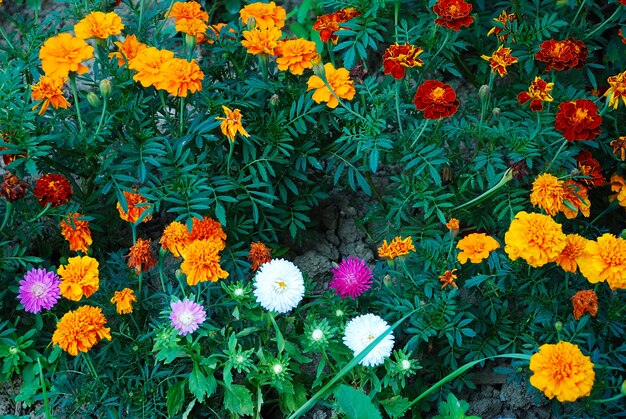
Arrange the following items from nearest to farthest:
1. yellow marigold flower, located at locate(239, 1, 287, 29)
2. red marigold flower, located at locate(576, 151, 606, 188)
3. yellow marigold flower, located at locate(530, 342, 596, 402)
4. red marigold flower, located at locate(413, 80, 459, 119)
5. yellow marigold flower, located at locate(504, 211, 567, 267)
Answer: yellow marigold flower, located at locate(530, 342, 596, 402) < yellow marigold flower, located at locate(504, 211, 567, 267) < red marigold flower, located at locate(413, 80, 459, 119) < red marigold flower, located at locate(576, 151, 606, 188) < yellow marigold flower, located at locate(239, 1, 287, 29)

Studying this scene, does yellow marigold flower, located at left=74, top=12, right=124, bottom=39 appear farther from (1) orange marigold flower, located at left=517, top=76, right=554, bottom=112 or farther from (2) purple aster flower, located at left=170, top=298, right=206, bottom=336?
(1) orange marigold flower, located at left=517, top=76, right=554, bottom=112

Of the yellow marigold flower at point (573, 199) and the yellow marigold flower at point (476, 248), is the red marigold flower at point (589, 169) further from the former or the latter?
the yellow marigold flower at point (476, 248)

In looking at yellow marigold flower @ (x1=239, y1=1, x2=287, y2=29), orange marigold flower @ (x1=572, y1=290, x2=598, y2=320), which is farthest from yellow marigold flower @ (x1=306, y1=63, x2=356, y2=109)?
orange marigold flower @ (x1=572, y1=290, x2=598, y2=320)

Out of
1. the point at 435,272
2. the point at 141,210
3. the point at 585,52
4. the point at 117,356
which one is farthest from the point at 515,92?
the point at 117,356

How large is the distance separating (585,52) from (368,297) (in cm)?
108

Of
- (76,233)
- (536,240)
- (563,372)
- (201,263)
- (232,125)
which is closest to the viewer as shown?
(563,372)

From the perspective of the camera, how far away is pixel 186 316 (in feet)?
6.62

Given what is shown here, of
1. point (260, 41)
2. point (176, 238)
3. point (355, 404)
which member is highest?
point (260, 41)

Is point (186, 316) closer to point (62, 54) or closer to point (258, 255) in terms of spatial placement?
point (258, 255)

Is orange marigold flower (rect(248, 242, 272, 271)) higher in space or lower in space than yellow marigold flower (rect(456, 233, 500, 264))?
lower

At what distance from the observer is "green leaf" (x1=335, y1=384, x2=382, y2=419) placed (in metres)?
1.91

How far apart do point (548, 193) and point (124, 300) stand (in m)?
1.19

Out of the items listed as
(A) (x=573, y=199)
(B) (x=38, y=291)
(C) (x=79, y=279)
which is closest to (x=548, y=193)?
(A) (x=573, y=199)

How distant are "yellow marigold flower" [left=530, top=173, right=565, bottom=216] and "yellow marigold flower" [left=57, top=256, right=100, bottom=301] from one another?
3.99 feet
